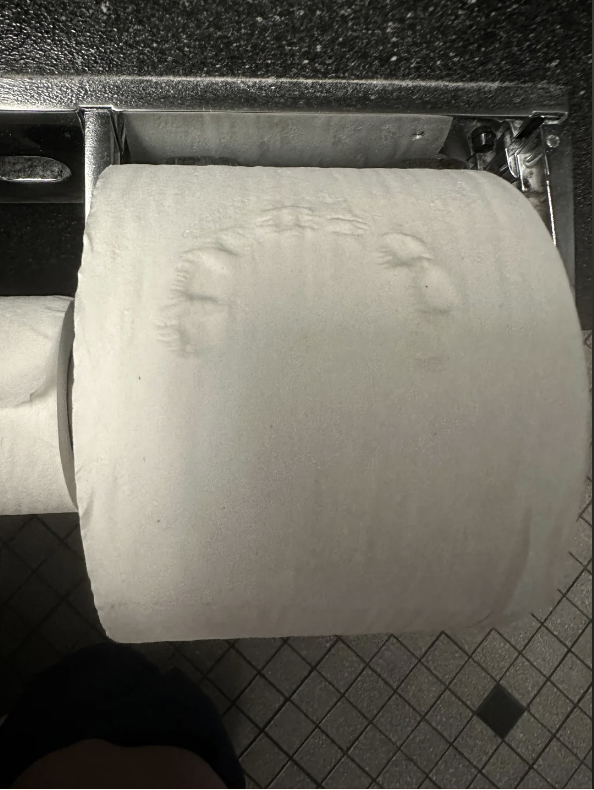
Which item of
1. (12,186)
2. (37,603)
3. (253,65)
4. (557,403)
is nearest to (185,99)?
(253,65)

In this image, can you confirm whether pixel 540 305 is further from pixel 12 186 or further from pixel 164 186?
pixel 12 186

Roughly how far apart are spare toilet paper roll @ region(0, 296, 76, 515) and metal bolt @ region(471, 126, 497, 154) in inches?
12.0

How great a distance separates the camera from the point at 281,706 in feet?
2.46

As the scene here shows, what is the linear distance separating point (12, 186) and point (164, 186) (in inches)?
8.8

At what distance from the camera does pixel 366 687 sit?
0.77m

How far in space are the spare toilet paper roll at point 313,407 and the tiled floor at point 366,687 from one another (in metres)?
0.52

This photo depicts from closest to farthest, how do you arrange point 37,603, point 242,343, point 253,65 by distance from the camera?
point 242,343 < point 253,65 < point 37,603

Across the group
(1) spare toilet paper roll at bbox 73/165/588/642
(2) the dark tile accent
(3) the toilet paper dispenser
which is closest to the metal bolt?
(3) the toilet paper dispenser

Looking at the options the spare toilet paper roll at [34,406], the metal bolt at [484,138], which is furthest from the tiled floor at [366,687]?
the metal bolt at [484,138]

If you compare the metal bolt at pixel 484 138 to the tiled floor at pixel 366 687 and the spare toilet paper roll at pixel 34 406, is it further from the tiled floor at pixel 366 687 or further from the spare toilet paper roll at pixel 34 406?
the tiled floor at pixel 366 687

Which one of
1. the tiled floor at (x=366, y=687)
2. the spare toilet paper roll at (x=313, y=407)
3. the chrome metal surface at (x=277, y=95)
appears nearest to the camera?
the spare toilet paper roll at (x=313, y=407)

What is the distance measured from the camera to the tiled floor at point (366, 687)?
0.73 m

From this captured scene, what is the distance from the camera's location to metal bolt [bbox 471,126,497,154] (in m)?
0.40

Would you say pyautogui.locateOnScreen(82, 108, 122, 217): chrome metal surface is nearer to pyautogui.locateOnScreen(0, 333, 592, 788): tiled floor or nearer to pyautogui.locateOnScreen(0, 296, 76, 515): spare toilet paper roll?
pyautogui.locateOnScreen(0, 296, 76, 515): spare toilet paper roll
